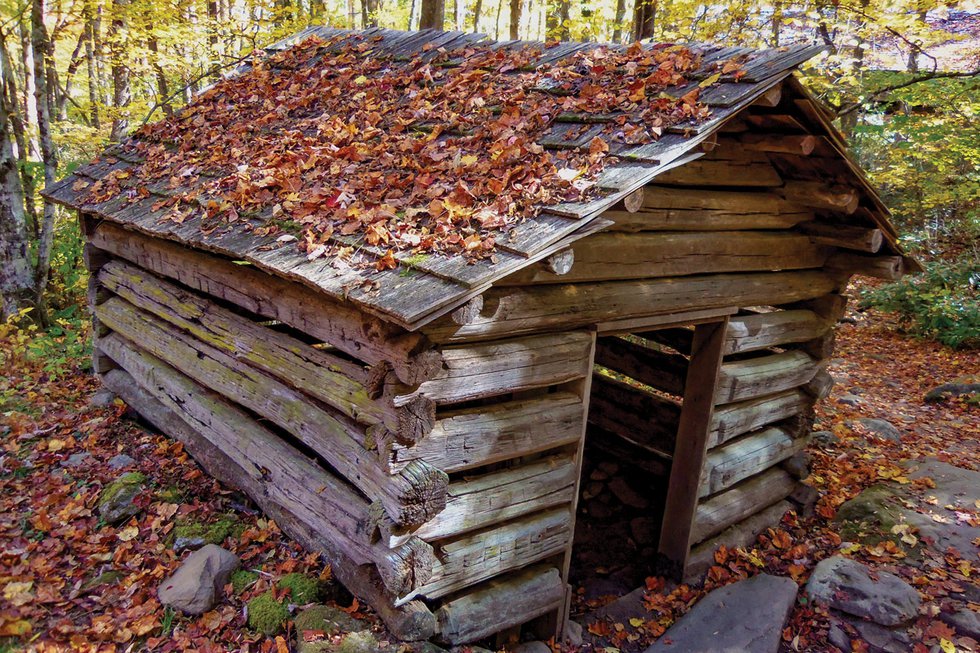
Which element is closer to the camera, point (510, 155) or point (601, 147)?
point (601, 147)

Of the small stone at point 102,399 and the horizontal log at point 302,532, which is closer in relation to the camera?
the horizontal log at point 302,532

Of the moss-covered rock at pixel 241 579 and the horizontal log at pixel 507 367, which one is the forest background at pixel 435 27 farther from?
the moss-covered rock at pixel 241 579

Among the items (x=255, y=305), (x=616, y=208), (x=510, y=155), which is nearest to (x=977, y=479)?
(x=616, y=208)

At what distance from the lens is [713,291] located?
4961 millimetres

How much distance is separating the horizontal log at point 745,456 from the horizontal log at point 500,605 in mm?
1758

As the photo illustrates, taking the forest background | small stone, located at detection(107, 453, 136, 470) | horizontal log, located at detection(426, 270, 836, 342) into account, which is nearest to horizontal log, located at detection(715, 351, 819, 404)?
horizontal log, located at detection(426, 270, 836, 342)

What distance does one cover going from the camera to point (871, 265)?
18.4ft

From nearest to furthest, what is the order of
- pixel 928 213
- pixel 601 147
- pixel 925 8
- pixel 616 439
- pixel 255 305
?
pixel 601 147
pixel 255 305
pixel 616 439
pixel 925 8
pixel 928 213

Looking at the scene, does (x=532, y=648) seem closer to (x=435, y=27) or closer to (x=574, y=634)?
(x=574, y=634)

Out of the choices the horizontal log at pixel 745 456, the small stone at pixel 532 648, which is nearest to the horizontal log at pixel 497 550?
the small stone at pixel 532 648

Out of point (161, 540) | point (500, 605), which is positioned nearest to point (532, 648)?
point (500, 605)

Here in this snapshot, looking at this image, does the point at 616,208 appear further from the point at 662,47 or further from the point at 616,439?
the point at 616,439

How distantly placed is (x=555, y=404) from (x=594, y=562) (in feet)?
8.79

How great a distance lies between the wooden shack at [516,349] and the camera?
349 cm
